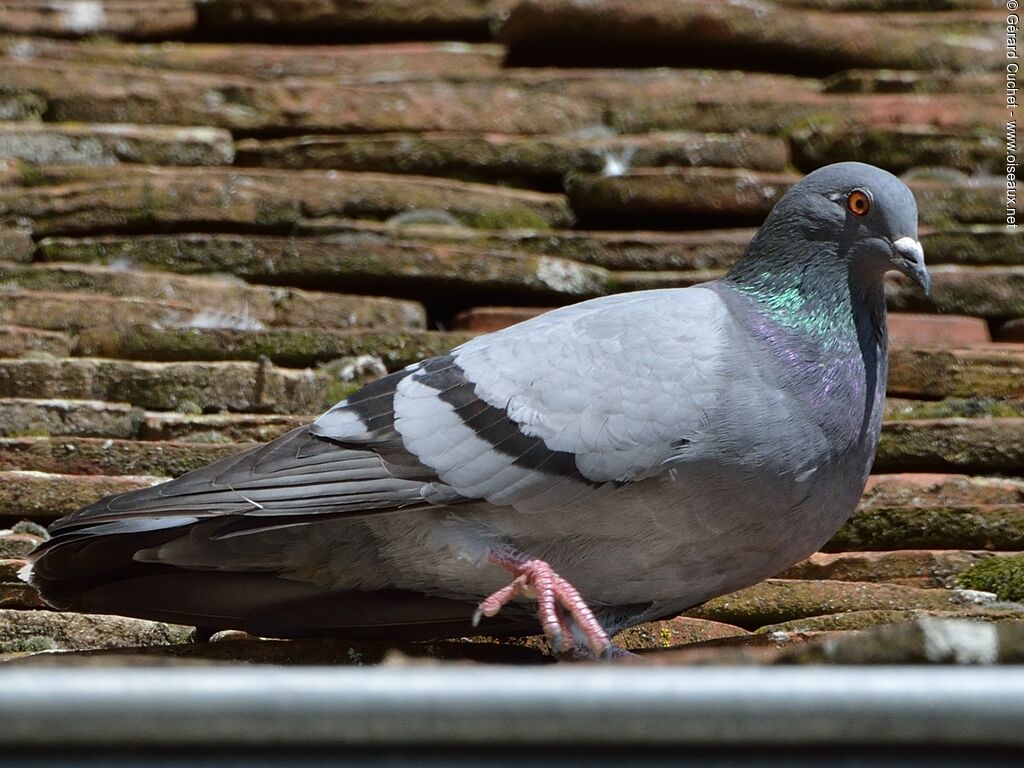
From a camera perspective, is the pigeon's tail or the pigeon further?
the pigeon's tail

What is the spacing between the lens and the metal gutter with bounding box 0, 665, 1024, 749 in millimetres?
1440

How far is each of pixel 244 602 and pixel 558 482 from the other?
34.9 inches

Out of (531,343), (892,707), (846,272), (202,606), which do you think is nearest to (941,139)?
(846,272)

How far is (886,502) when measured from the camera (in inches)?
140

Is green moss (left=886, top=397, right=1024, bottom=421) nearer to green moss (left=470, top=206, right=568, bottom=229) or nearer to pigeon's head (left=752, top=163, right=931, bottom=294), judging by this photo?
pigeon's head (left=752, top=163, right=931, bottom=294)

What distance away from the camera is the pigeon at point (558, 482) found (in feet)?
9.93

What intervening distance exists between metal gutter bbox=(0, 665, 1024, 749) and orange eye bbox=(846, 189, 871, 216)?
6.96 feet

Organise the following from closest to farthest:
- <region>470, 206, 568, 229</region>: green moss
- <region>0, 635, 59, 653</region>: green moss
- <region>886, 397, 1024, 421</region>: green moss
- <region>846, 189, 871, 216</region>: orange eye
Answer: <region>0, 635, 59, 653</region>: green moss < <region>846, 189, 871, 216</region>: orange eye < <region>886, 397, 1024, 421</region>: green moss < <region>470, 206, 568, 229</region>: green moss

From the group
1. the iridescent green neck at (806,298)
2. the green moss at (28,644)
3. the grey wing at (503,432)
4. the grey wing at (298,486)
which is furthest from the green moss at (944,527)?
the green moss at (28,644)

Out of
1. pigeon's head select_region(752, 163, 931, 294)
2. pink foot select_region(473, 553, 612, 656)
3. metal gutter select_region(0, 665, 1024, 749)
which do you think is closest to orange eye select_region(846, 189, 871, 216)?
pigeon's head select_region(752, 163, 931, 294)

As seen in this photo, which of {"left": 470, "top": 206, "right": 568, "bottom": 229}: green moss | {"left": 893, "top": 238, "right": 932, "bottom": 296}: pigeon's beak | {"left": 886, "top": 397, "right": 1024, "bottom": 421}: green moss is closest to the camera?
{"left": 893, "top": 238, "right": 932, "bottom": 296}: pigeon's beak

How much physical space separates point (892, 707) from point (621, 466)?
1.55 metres

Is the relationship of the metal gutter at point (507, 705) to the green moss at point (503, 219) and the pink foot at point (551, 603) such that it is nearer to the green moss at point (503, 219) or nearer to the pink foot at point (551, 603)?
the pink foot at point (551, 603)

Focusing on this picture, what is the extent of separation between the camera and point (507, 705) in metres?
1.47
